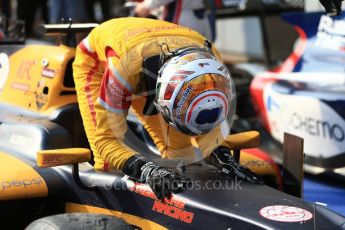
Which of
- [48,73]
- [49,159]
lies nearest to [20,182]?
[49,159]

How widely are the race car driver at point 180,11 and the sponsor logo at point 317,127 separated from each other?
1.30 meters

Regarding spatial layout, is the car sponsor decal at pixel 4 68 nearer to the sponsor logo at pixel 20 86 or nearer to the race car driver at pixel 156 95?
the sponsor logo at pixel 20 86

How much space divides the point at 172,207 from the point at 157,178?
0.47 feet

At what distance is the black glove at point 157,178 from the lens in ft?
9.75

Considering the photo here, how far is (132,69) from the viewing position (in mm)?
3188

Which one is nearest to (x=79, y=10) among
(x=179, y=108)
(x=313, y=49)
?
(x=313, y=49)

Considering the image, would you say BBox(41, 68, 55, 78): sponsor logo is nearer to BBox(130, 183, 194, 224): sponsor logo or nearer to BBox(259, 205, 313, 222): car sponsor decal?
BBox(130, 183, 194, 224): sponsor logo

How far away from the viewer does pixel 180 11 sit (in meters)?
5.83

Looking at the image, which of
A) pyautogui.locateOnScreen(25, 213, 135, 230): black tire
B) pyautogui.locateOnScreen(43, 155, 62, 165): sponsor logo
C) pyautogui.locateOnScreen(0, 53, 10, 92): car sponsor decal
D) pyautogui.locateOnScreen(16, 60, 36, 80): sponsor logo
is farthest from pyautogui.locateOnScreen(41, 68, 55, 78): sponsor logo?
pyautogui.locateOnScreen(25, 213, 135, 230): black tire

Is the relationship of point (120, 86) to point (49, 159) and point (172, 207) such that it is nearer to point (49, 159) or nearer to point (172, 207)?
point (49, 159)

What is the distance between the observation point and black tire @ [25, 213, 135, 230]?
283cm

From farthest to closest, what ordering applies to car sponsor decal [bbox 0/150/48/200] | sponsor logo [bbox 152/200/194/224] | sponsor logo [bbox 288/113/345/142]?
sponsor logo [bbox 288/113/345/142], car sponsor decal [bbox 0/150/48/200], sponsor logo [bbox 152/200/194/224]

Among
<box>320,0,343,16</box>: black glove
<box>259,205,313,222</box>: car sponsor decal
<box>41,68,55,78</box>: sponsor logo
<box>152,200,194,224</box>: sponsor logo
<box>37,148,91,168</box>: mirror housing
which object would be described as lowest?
<box>152,200,194,224</box>: sponsor logo

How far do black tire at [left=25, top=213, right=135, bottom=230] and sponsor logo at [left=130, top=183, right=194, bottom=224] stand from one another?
18 centimetres
